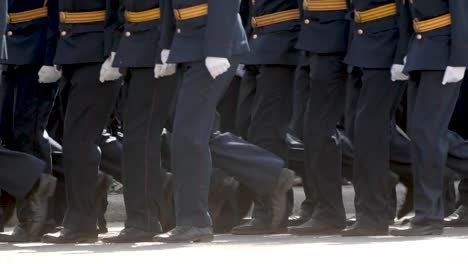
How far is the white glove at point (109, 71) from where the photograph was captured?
958 centimetres

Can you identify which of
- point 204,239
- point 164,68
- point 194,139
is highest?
point 164,68

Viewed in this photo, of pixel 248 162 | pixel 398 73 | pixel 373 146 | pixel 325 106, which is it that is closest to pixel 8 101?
pixel 248 162

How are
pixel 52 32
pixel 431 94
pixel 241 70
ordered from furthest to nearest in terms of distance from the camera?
pixel 241 70 → pixel 52 32 → pixel 431 94

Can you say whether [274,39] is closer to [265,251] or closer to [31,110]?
[31,110]

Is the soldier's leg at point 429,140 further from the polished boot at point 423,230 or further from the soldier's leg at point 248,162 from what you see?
the soldier's leg at point 248,162

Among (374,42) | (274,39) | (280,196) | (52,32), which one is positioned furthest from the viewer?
(274,39)

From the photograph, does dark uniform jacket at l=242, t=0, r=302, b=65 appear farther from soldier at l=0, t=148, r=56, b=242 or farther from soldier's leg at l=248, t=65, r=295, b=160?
soldier at l=0, t=148, r=56, b=242

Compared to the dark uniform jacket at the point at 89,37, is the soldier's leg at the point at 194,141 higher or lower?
lower

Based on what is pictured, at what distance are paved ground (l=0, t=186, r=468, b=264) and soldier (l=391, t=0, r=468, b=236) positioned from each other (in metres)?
0.20

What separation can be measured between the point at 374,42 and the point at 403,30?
19cm

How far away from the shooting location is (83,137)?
9.72m

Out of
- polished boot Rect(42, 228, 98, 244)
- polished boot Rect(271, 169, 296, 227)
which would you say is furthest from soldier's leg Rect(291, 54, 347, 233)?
polished boot Rect(42, 228, 98, 244)

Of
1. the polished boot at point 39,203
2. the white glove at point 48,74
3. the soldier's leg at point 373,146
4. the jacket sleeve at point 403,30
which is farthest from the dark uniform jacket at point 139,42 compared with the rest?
the jacket sleeve at point 403,30

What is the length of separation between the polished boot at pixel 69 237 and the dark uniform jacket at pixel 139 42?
91cm
